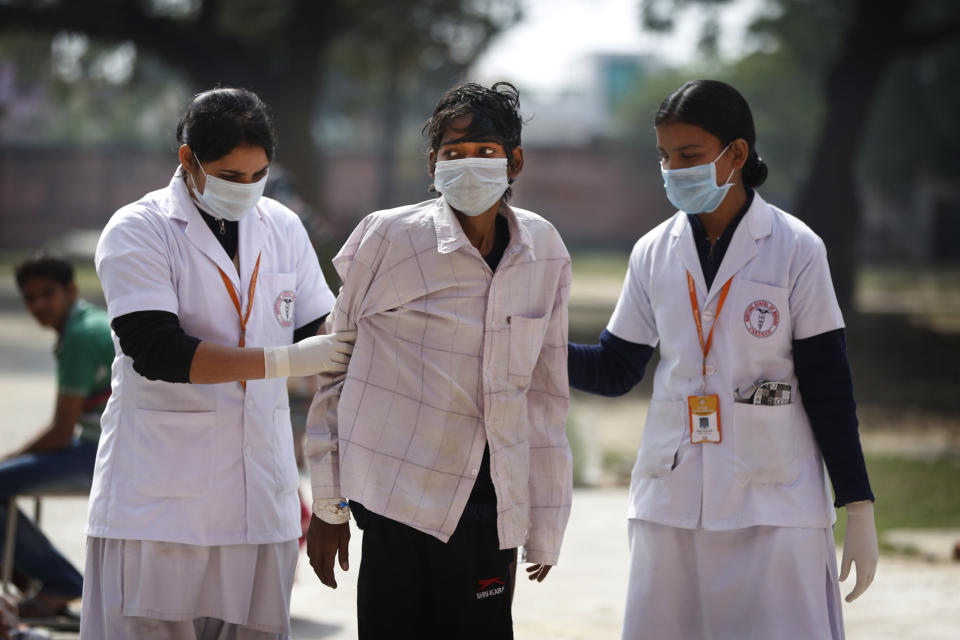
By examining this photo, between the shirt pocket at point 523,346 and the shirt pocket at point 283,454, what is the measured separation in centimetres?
68

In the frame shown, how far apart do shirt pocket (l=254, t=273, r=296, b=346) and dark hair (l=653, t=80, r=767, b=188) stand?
105cm

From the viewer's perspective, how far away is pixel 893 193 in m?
40.2

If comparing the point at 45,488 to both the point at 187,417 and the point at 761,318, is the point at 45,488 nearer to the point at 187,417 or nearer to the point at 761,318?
the point at 187,417

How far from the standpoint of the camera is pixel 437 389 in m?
2.65

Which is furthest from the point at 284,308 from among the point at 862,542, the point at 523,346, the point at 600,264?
the point at 600,264

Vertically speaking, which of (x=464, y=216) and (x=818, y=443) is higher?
(x=464, y=216)

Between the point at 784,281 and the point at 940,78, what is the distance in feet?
109

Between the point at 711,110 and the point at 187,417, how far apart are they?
4.95 ft

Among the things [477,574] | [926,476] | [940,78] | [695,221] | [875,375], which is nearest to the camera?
[477,574]

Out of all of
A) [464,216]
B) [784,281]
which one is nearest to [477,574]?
[464,216]

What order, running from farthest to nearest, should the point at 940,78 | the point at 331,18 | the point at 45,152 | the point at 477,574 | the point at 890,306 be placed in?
the point at 45,152 < the point at 940,78 < the point at 890,306 < the point at 331,18 < the point at 477,574

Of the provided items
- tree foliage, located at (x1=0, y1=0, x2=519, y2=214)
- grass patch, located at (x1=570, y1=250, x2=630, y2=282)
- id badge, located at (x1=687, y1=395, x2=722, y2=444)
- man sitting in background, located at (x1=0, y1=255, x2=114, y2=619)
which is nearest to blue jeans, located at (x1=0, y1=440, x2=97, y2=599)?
man sitting in background, located at (x1=0, y1=255, x2=114, y2=619)

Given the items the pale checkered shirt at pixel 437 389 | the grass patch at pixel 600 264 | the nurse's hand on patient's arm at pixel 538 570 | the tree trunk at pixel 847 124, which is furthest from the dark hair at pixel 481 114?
the grass patch at pixel 600 264

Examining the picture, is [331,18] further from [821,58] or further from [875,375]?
[821,58]
